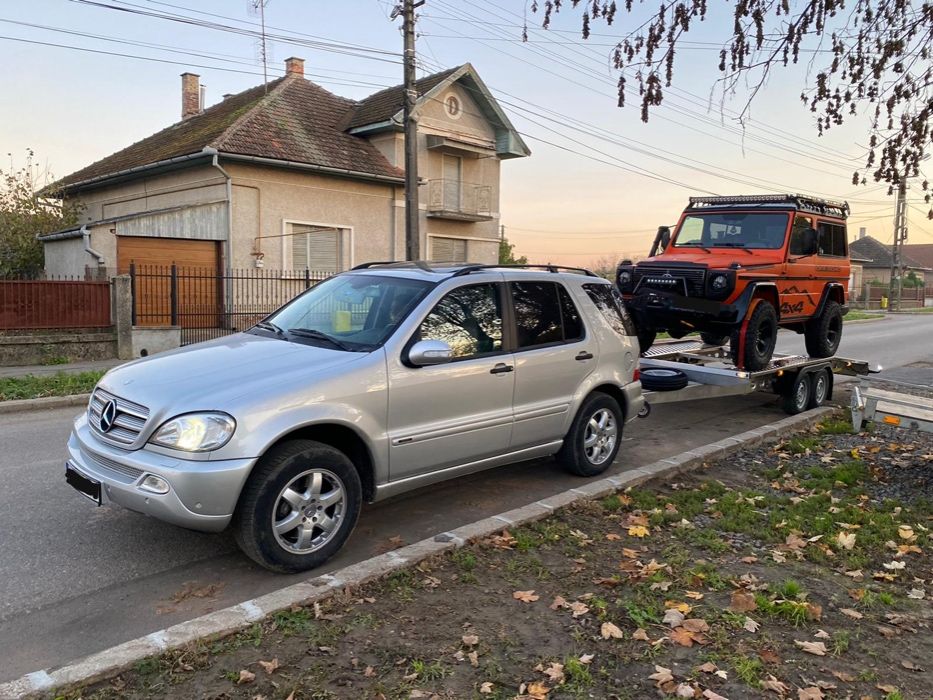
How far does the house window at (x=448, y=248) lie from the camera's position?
25438 mm

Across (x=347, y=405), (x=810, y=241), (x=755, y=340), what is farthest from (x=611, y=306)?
(x=810, y=241)

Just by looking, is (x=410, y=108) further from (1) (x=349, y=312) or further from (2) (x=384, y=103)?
(1) (x=349, y=312)

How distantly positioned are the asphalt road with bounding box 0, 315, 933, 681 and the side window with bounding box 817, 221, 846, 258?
15.4 feet

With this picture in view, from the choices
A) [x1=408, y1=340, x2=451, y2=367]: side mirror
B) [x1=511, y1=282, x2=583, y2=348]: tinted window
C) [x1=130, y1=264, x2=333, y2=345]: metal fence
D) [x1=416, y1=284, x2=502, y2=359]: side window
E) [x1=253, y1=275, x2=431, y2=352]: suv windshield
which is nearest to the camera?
[x1=408, y1=340, x2=451, y2=367]: side mirror

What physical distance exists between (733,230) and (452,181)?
17.0 meters

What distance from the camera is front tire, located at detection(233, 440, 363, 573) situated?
401 centimetres

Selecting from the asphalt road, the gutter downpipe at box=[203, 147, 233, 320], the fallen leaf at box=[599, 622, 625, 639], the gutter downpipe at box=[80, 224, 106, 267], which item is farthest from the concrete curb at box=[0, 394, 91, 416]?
the gutter downpipe at box=[203, 147, 233, 320]

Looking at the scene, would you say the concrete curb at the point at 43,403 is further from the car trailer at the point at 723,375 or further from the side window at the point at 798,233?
the side window at the point at 798,233

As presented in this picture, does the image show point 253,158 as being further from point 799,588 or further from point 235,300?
point 799,588

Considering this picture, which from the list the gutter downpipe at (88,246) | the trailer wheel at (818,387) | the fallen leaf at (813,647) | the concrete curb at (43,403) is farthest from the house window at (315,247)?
the fallen leaf at (813,647)

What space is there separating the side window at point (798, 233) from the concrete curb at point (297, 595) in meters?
4.60

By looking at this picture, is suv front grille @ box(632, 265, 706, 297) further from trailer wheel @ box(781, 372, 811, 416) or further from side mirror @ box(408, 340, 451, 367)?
side mirror @ box(408, 340, 451, 367)

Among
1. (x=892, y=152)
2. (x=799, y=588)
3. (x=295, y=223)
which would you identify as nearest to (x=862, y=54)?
(x=892, y=152)

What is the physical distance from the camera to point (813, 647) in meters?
3.52
